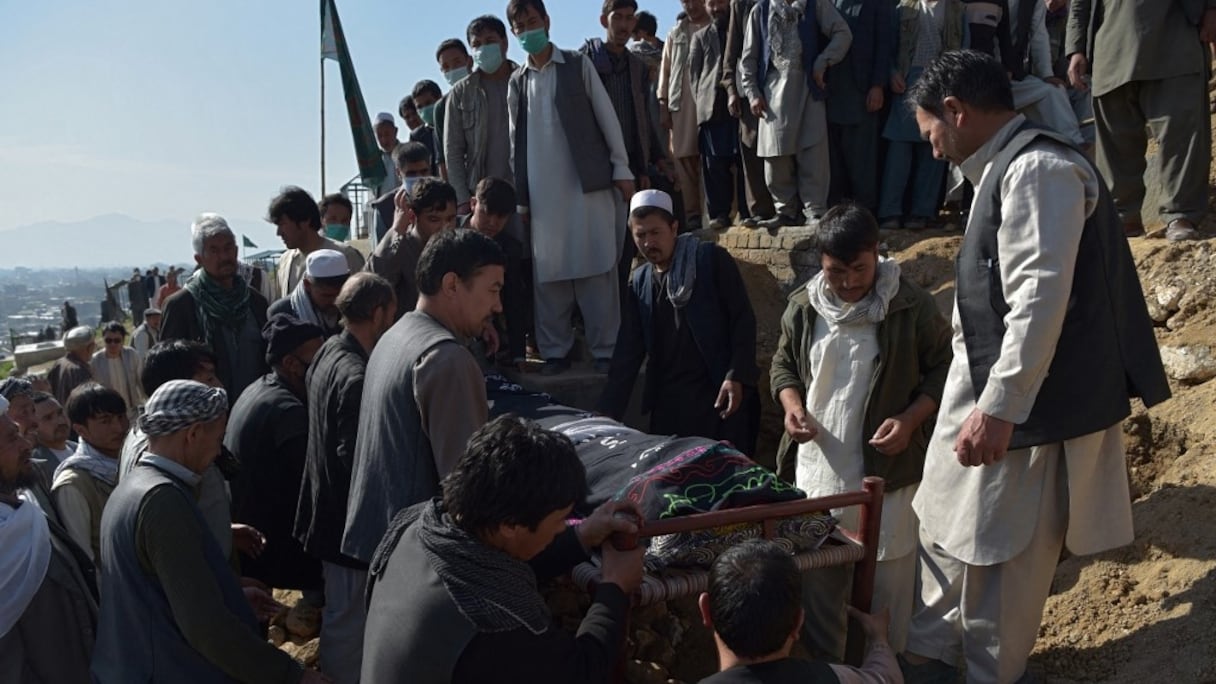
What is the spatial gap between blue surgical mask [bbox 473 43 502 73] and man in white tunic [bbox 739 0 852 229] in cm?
164

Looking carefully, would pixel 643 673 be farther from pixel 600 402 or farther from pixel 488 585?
pixel 600 402

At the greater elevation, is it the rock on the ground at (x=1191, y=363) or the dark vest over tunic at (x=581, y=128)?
the dark vest over tunic at (x=581, y=128)

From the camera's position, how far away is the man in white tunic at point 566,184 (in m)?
5.74

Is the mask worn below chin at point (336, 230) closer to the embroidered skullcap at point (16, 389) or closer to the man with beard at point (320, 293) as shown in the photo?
Answer: the man with beard at point (320, 293)

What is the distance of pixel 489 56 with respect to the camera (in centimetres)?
616

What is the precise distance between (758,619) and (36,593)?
6.74 feet

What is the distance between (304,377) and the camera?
157 inches

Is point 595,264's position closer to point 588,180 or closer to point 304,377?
point 588,180

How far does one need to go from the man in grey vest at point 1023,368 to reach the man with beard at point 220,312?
142 inches

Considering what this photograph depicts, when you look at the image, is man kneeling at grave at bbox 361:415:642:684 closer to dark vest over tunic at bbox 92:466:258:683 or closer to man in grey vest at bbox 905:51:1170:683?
dark vest over tunic at bbox 92:466:258:683

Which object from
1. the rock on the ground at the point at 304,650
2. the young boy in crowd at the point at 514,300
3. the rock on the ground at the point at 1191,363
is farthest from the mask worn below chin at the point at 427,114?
the rock on the ground at the point at 1191,363

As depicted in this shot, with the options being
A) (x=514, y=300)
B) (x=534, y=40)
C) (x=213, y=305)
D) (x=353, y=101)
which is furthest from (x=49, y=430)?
(x=353, y=101)

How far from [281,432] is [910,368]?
8.06ft

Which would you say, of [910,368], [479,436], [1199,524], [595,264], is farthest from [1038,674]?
[595,264]
